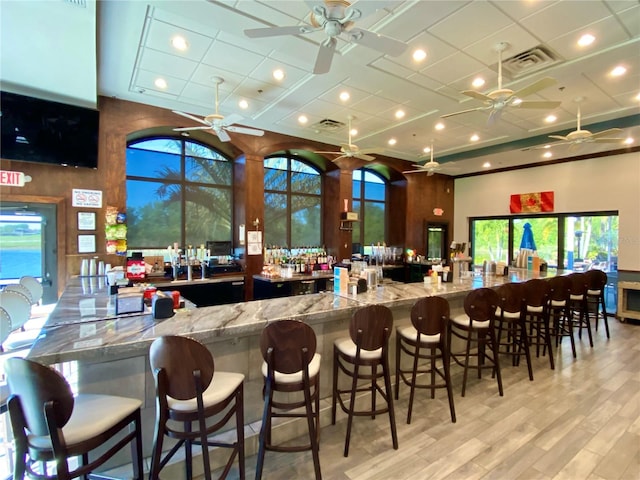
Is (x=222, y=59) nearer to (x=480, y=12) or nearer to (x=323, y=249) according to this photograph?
(x=480, y=12)

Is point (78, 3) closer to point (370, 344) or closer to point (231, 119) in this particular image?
point (231, 119)

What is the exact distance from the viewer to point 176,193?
6.51m

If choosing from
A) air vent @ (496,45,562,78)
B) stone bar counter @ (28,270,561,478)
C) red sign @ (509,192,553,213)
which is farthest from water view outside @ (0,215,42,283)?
red sign @ (509,192,553,213)

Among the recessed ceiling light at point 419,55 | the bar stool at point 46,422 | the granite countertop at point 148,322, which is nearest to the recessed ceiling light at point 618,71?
the recessed ceiling light at point 419,55

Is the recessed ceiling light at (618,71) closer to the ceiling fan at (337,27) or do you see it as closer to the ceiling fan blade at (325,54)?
the ceiling fan at (337,27)

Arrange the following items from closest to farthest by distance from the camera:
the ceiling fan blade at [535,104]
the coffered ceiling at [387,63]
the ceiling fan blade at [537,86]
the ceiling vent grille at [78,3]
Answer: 1. the ceiling vent grille at [78,3]
2. the coffered ceiling at [387,63]
3. the ceiling fan blade at [537,86]
4. the ceiling fan blade at [535,104]

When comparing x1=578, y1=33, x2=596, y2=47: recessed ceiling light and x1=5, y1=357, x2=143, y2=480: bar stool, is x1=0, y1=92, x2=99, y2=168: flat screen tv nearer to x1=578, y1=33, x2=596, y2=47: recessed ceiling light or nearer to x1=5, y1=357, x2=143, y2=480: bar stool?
x1=5, y1=357, x2=143, y2=480: bar stool

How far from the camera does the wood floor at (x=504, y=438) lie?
220 centimetres

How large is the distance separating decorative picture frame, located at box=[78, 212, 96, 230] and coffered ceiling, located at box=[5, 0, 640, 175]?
6.22 feet

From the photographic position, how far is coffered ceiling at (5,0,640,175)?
3.07 meters

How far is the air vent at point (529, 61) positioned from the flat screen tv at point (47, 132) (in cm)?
573

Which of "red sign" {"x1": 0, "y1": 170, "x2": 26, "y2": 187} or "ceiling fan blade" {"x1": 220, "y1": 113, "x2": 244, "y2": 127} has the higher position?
"ceiling fan blade" {"x1": 220, "y1": 113, "x2": 244, "y2": 127}

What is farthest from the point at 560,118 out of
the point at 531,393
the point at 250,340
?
the point at 250,340

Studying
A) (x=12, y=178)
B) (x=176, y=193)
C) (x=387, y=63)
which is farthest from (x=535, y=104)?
(x=12, y=178)
